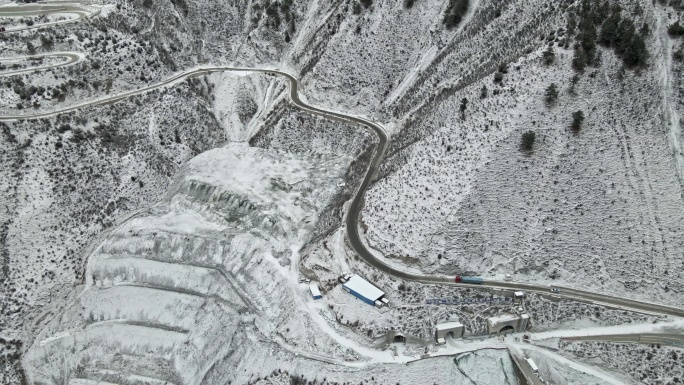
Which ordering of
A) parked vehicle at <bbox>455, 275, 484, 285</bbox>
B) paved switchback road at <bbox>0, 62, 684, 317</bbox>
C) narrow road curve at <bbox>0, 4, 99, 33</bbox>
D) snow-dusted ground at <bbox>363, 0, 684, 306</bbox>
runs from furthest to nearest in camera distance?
narrow road curve at <bbox>0, 4, 99, 33</bbox> < parked vehicle at <bbox>455, 275, 484, 285</bbox> < snow-dusted ground at <bbox>363, 0, 684, 306</bbox> < paved switchback road at <bbox>0, 62, 684, 317</bbox>

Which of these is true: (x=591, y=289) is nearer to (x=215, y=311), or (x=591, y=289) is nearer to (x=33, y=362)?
(x=215, y=311)

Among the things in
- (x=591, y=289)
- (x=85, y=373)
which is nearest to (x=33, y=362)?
(x=85, y=373)

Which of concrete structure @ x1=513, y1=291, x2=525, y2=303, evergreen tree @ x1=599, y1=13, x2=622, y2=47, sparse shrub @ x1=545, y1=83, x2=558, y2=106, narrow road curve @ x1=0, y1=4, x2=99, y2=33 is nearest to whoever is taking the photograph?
concrete structure @ x1=513, y1=291, x2=525, y2=303

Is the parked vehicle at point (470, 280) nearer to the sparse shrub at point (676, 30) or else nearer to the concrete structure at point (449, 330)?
the concrete structure at point (449, 330)

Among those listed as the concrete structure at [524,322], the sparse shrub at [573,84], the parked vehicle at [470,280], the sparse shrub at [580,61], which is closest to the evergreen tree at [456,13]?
the sparse shrub at [580,61]

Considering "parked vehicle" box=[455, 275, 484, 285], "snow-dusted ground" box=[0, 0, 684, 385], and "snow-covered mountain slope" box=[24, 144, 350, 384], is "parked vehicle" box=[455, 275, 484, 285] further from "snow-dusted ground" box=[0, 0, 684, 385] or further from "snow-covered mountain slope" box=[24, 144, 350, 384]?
"snow-covered mountain slope" box=[24, 144, 350, 384]

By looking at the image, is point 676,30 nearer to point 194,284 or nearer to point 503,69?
point 503,69

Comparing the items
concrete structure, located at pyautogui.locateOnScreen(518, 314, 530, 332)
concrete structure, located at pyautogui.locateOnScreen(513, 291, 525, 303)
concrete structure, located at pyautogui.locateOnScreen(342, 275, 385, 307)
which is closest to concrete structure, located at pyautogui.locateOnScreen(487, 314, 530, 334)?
concrete structure, located at pyautogui.locateOnScreen(518, 314, 530, 332)
